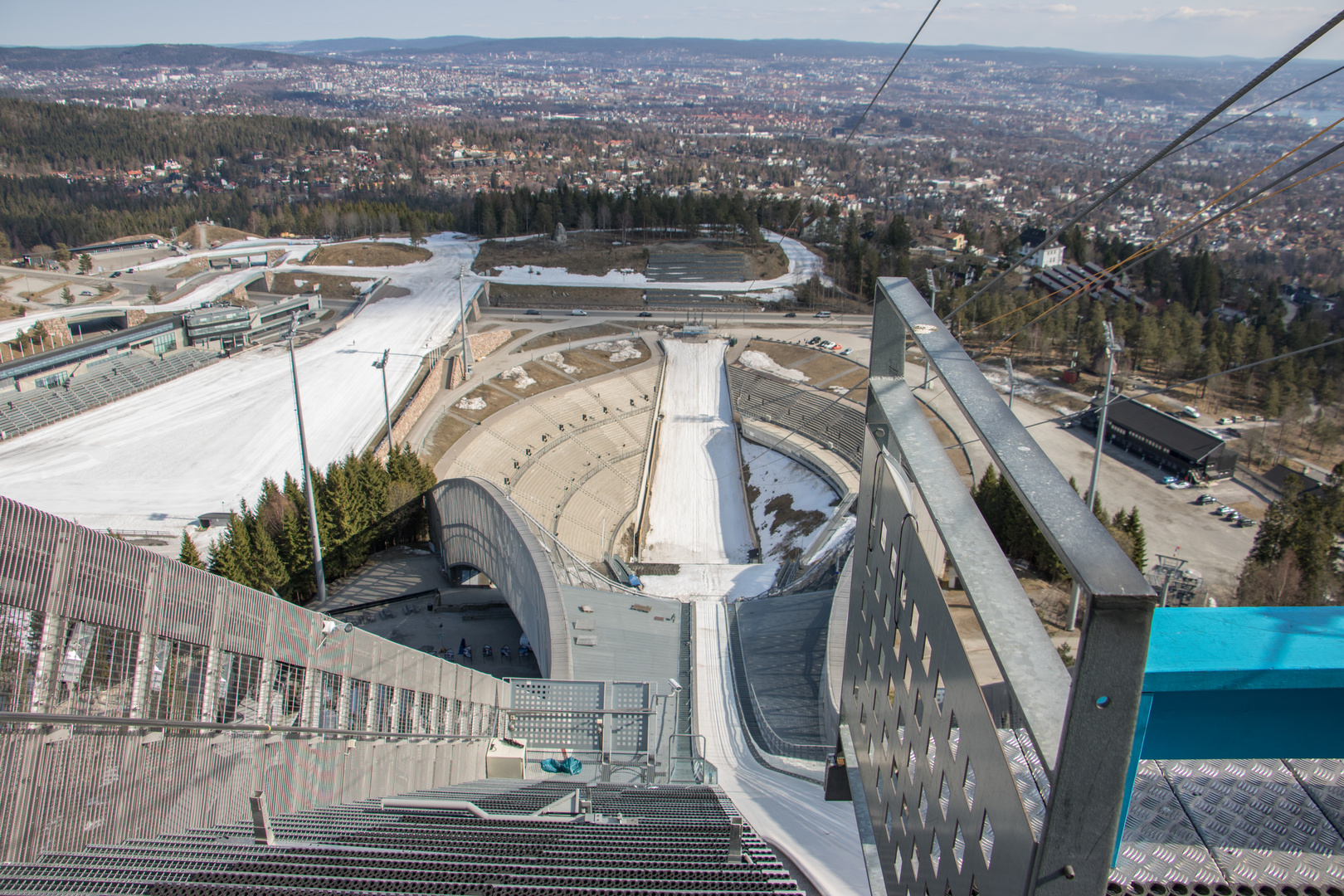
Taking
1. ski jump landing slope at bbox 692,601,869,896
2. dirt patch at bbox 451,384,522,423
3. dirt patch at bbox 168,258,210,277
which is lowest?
ski jump landing slope at bbox 692,601,869,896

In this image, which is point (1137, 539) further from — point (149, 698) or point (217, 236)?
point (217, 236)

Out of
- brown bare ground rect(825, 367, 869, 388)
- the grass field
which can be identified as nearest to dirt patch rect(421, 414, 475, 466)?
brown bare ground rect(825, 367, 869, 388)

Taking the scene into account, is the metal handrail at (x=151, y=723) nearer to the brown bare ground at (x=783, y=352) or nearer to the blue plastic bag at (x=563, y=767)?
the blue plastic bag at (x=563, y=767)

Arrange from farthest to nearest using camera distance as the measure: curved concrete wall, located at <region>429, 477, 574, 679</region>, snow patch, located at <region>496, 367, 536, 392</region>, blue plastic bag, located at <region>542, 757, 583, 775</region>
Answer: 1. snow patch, located at <region>496, 367, 536, 392</region>
2. curved concrete wall, located at <region>429, 477, 574, 679</region>
3. blue plastic bag, located at <region>542, 757, 583, 775</region>

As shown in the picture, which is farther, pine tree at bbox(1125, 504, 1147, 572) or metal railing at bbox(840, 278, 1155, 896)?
pine tree at bbox(1125, 504, 1147, 572)

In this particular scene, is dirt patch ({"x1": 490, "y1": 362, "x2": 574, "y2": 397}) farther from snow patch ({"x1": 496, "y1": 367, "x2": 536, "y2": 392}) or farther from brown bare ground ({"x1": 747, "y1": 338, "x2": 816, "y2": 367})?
brown bare ground ({"x1": 747, "y1": 338, "x2": 816, "y2": 367})

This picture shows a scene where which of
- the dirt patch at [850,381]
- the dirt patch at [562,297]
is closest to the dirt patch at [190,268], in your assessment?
the dirt patch at [562,297]
